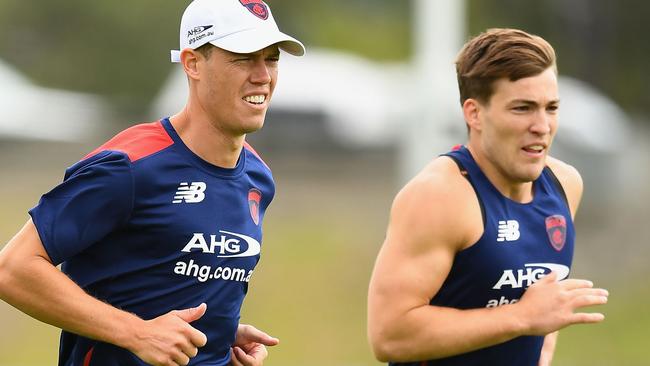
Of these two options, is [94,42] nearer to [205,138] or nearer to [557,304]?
[205,138]

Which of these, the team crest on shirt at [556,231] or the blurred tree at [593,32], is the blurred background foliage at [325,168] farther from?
the team crest on shirt at [556,231]

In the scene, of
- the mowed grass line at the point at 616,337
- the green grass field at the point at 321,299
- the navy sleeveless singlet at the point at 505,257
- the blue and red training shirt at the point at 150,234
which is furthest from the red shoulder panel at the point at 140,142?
the mowed grass line at the point at 616,337

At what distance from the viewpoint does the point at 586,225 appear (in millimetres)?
17172

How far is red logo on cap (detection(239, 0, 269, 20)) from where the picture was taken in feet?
16.4

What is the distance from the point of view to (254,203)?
517 cm

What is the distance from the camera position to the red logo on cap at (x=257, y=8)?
16.4ft

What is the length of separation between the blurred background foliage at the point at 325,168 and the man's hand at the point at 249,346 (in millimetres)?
6010

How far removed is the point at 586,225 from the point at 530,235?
1227 cm

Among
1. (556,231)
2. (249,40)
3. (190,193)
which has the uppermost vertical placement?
(249,40)

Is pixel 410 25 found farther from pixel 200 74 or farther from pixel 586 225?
pixel 200 74

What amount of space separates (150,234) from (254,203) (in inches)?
22.9

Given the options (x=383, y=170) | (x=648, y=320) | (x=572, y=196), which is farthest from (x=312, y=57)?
(x=572, y=196)

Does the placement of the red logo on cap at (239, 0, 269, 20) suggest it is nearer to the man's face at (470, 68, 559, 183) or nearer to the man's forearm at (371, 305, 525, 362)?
the man's face at (470, 68, 559, 183)

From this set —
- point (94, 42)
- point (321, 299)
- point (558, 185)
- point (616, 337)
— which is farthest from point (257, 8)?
point (94, 42)
